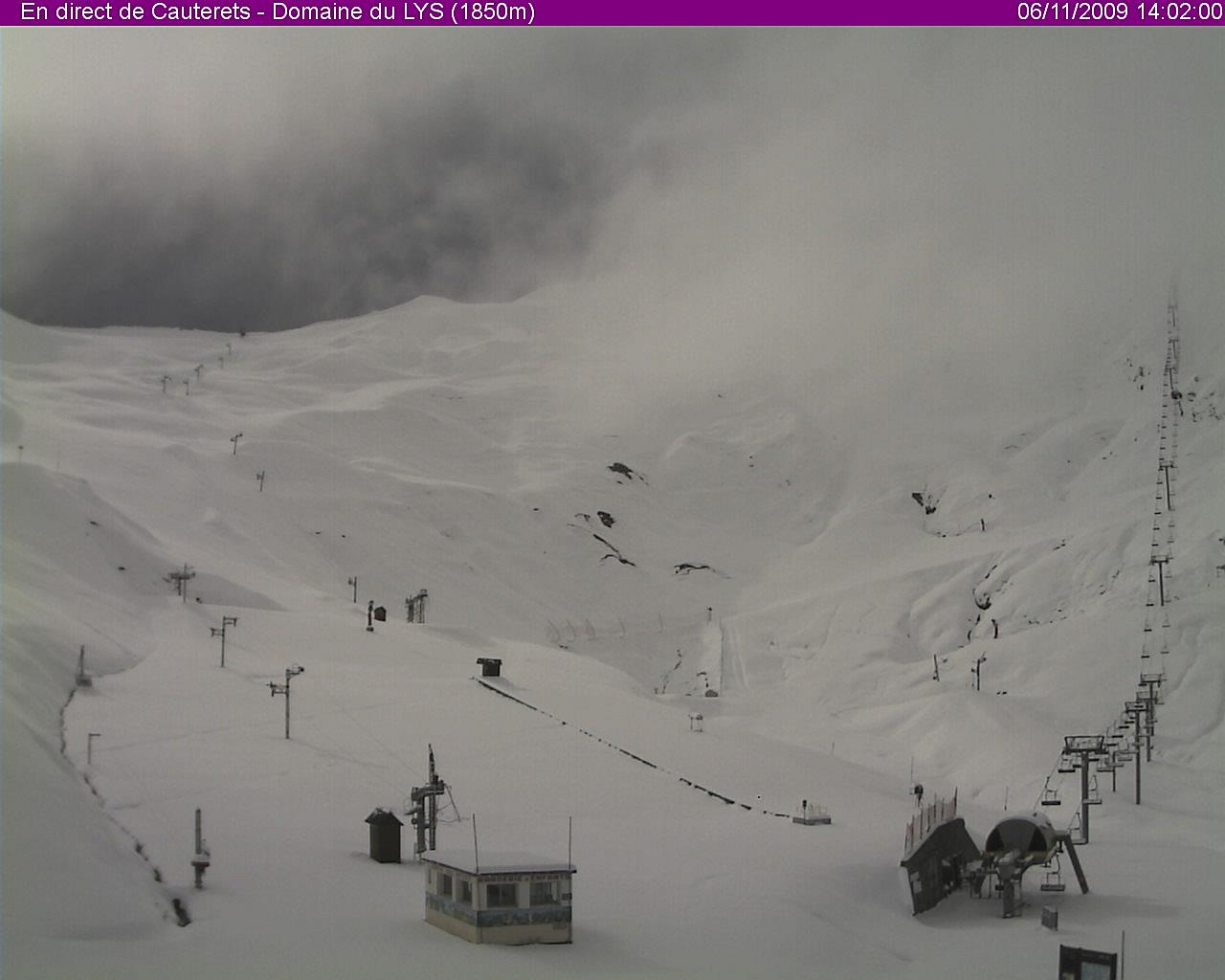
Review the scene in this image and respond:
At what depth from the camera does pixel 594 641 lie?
84.0 m

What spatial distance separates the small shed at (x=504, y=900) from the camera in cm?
2359

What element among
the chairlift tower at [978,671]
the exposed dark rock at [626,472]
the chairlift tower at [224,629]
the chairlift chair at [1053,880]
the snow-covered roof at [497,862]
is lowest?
the chairlift chair at [1053,880]

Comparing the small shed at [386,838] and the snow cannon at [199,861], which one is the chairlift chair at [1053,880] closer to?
the small shed at [386,838]

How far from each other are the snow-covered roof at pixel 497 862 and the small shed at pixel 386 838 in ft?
12.7

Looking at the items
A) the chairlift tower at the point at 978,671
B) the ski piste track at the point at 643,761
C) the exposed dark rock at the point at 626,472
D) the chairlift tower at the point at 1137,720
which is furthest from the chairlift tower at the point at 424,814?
the exposed dark rock at the point at 626,472

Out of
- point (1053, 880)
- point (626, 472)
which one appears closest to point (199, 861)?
point (1053, 880)

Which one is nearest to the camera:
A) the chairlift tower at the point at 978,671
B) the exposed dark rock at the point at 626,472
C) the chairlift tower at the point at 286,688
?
the chairlift tower at the point at 286,688

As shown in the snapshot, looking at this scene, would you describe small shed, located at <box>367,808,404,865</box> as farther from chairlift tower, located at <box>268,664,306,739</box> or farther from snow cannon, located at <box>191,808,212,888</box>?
chairlift tower, located at <box>268,664,306,739</box>

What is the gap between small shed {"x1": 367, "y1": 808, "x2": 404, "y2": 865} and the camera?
95.3 feet

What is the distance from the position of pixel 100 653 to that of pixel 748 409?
3394 inches

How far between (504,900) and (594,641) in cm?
6026

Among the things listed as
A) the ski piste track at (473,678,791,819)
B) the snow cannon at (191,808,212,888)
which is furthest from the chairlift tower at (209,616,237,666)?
the snow cannon at (191,808,212,888)

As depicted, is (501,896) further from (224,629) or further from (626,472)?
(626,472)

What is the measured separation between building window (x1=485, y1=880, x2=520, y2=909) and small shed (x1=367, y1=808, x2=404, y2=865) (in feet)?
19.2
